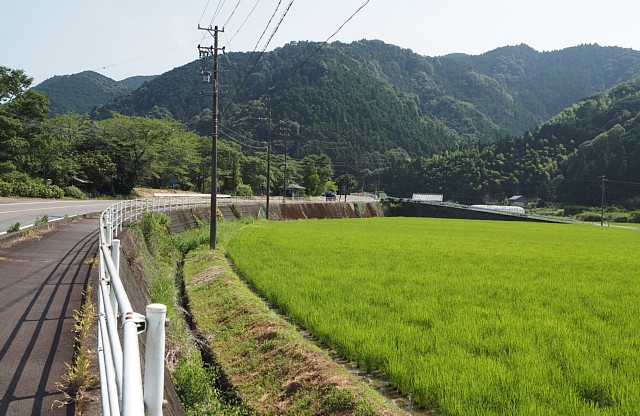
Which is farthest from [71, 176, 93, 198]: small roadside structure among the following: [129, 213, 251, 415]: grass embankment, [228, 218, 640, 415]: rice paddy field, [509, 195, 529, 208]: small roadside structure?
[509, 195, 529, 208]: small roadside structure

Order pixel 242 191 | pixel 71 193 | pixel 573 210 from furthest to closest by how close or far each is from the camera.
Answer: pixel 573 210
pixel 242 191
pixel 71 193

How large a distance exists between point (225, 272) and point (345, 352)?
7.65 m

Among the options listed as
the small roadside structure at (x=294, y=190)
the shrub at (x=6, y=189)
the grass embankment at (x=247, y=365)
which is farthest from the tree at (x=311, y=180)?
the grass embankment at (x=247, y=365)

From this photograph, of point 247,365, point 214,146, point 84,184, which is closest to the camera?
point 247,365

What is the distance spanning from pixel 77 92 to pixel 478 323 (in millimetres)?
201353

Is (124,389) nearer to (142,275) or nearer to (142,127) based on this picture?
(142,275)

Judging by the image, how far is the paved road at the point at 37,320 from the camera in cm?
377

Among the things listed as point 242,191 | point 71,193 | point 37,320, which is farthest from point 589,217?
point 37,320

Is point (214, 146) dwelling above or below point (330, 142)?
below

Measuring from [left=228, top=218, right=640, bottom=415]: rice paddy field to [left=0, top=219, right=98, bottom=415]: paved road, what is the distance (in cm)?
387

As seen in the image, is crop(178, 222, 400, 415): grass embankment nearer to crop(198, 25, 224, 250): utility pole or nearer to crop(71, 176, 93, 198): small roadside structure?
crop(198, 25, 224, 250): utility pole

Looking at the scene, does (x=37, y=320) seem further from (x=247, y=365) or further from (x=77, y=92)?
(x=77, y=92)

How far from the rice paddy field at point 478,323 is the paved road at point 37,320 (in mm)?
3866

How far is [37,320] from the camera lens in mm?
5688
